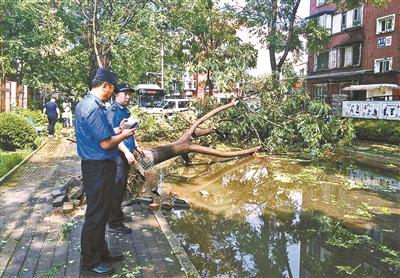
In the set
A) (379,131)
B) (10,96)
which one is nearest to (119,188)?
(10,96)

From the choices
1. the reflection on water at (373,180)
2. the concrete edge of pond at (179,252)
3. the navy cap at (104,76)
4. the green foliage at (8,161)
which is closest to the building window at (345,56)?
the reflection on water at (373,180)

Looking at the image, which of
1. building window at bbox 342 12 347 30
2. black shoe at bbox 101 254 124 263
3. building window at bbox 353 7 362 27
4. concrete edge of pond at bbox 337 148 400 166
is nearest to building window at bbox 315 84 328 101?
building window at bbox 342 12 347 30

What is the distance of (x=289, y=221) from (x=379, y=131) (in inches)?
496

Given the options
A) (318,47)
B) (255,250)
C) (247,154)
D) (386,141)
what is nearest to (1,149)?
(247,154)

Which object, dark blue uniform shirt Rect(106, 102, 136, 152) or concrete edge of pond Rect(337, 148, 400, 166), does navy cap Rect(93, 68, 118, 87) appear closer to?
dark blue uniform shirt Rect(106, 102, 136, 152)

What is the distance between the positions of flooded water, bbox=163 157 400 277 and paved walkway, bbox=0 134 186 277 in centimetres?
58

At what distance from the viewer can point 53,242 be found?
5344 mm

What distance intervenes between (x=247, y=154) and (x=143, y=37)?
788cm

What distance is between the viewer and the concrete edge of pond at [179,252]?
456 cm

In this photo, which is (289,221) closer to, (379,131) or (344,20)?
(379,131)

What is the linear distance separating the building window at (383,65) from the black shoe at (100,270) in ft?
91.9

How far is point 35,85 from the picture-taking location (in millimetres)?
24594

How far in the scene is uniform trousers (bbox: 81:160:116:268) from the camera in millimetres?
4223

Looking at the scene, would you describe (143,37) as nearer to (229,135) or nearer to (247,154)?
(229,135)
